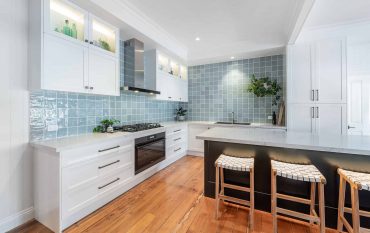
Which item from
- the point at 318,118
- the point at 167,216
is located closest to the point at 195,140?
the point at 167,216

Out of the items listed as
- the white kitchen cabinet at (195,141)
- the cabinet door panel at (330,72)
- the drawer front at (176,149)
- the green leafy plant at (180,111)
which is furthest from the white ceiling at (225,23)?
Result: the drawer front at (176,149)

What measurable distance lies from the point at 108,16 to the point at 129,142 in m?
→ 1.77

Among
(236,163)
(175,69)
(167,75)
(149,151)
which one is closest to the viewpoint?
(236,163)

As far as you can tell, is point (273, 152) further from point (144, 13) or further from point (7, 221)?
point (7, 221)

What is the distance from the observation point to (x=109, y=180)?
2121mm

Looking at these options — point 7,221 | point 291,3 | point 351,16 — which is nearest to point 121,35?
point 291,3

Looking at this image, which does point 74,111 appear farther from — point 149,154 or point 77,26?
point 149,154

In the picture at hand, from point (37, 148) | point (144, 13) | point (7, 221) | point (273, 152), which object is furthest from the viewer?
point (144, 13)

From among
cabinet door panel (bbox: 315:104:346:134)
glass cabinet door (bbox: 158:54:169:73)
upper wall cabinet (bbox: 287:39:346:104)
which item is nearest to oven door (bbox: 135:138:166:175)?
glass cabinet door (bbox: 158:54:169:73)

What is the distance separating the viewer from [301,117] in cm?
311

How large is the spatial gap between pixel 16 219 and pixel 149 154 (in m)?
1.66

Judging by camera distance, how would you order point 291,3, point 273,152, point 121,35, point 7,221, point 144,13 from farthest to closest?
1. point 121,35
2. point 144,13
3. point 291,3
4. point 273,152
5. point 7,221

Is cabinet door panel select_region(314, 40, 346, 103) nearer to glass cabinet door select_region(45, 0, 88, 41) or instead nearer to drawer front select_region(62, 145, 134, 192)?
drawer front select_region(62, 145, 134, 192)

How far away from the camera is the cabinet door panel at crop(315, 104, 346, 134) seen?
2879 millimetres
